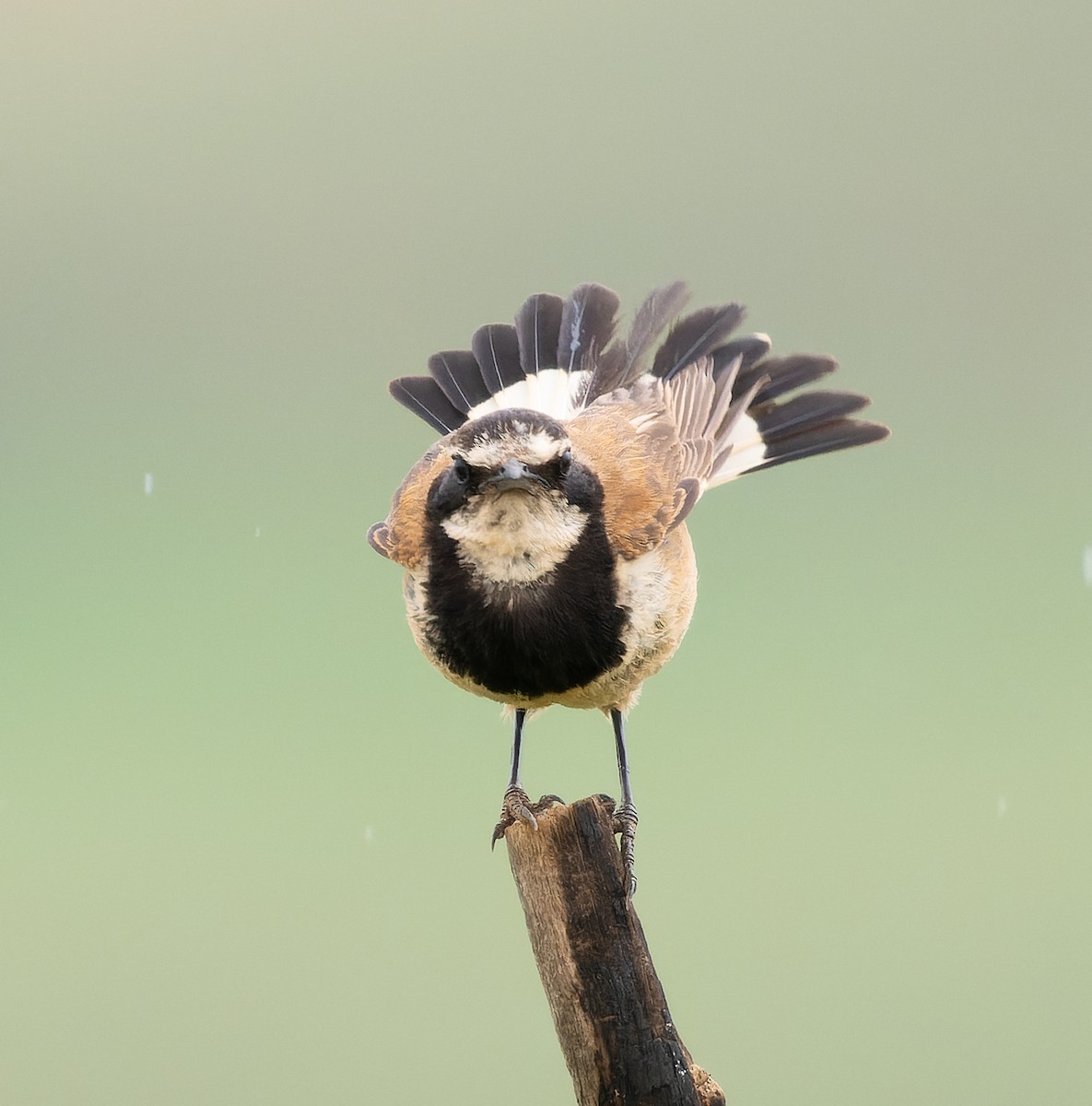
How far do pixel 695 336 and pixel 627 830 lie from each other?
1201 millimetres

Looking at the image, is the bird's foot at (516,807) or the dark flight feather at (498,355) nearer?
the bird's foot at (516,807)

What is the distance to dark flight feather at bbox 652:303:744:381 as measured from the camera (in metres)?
3.19

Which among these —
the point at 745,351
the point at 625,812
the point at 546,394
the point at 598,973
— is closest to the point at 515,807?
the point at 625,812

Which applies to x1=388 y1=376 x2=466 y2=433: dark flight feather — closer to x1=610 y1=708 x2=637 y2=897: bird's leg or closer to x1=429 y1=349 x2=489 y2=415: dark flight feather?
x1=429 y1=349 x2=489 y2=415: dark flight feather

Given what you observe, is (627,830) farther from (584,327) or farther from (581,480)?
(584,327)

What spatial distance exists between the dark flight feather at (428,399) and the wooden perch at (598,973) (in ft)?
3.33

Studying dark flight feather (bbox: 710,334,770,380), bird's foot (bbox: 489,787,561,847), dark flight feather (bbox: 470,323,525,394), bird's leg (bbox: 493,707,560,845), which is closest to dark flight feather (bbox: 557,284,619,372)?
dark flight feather (bbox: 470,323,525,394)

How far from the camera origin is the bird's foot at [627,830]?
2.62m

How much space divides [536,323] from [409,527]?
0.78 metres

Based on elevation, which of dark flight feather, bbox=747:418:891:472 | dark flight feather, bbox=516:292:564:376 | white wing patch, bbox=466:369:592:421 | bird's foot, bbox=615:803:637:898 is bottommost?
bird's foot, bbox=615:803:637:898

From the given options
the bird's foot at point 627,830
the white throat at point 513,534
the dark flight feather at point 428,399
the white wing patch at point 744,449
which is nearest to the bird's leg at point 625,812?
the bird's foot at point 627,830

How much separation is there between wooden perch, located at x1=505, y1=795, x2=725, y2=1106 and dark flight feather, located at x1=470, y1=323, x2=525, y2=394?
106cm

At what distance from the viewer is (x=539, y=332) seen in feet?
10.4

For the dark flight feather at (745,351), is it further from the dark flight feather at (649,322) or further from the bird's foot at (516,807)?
the bird's foot at (516,807)
